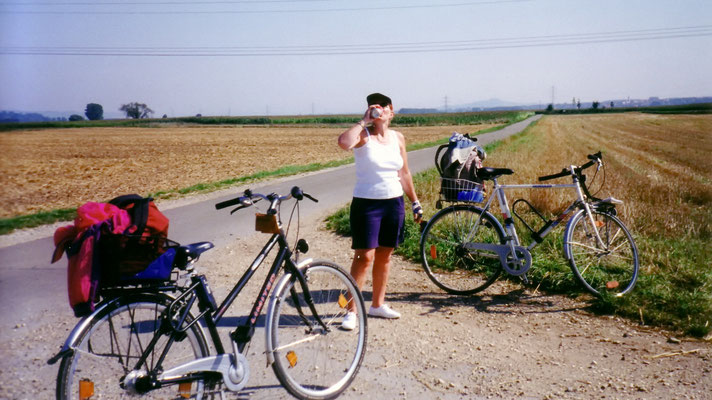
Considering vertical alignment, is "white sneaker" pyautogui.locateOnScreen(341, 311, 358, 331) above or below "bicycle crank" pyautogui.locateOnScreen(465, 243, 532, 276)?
below

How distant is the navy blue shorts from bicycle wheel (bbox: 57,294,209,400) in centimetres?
153

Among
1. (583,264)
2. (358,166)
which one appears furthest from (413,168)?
(358,166)

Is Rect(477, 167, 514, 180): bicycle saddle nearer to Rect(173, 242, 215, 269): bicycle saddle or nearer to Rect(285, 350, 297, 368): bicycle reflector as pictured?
Rect(285, 350, 297, 368): bicycle reflector

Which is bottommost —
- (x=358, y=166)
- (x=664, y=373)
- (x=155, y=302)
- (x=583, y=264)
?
(x=664, y=373)

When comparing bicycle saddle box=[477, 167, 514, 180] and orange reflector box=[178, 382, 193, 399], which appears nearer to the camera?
orange reflector box=[178, 382, 193, 399]

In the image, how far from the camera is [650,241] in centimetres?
598

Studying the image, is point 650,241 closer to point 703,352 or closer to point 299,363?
point 703,352

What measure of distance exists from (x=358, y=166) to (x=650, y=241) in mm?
4246

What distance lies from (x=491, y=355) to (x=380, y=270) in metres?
1.10

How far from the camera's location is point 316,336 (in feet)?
10.4

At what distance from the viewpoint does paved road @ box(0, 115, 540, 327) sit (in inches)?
186

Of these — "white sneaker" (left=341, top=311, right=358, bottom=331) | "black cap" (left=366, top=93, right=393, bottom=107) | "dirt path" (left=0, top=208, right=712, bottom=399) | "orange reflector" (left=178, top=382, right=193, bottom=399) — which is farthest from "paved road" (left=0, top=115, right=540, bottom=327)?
"black cap" (left=366, top=93, right=393, bottom=107)

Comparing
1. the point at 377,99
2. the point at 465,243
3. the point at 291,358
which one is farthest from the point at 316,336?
the point at 465,243

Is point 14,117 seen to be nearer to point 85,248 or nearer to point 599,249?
point 85,248
